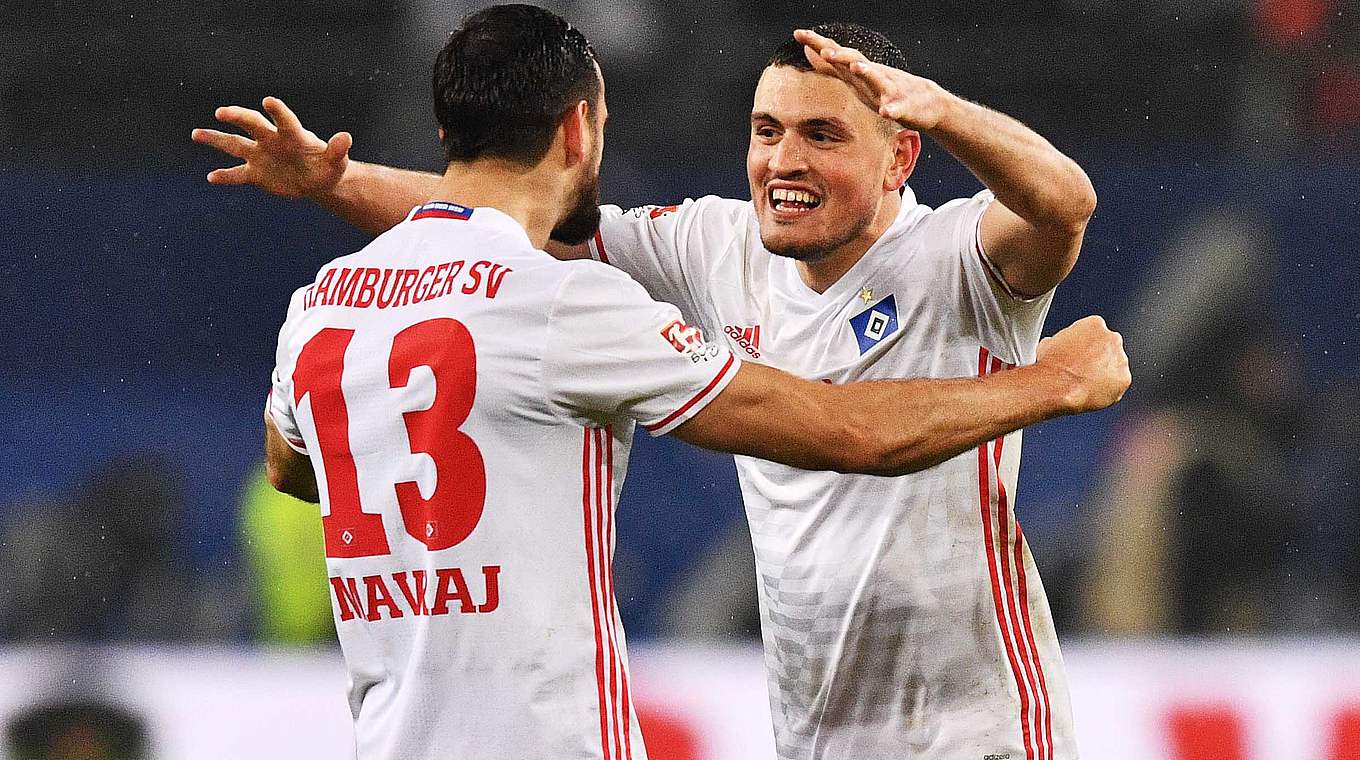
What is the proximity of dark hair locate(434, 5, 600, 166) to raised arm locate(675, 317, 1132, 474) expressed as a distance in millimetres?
511

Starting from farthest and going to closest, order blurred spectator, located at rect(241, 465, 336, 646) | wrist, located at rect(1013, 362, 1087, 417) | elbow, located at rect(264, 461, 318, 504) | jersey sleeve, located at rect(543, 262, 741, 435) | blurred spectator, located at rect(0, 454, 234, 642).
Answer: blurred spectator, located at rect(241, 465, 336, 646) → blurred spectator, located at rect(0, 454, 234, 642) → elbow, located at rect(264, 461, 318, 504) → wrist, located at rect(1013, 362, 1087, 417) → jersey sleeve, located at rect(543, 262, 741, 435)

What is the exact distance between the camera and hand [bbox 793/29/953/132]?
279 centimetres

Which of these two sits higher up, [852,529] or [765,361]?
[765,361]

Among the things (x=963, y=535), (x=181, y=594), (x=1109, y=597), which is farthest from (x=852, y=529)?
(x=181, y=594)

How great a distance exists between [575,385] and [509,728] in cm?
51

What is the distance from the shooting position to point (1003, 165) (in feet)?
9.56

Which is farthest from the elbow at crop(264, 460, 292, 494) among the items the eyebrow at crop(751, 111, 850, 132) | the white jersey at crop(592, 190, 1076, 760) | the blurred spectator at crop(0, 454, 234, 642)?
the blurred spectator at crop(0, 454, 234, 642)

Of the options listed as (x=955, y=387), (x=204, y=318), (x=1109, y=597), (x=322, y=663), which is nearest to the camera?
(x=955, y=387)

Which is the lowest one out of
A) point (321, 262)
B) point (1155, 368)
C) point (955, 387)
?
point (955, 387)

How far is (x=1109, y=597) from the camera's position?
21.4ft

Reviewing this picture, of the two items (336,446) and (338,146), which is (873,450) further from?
(338,146)

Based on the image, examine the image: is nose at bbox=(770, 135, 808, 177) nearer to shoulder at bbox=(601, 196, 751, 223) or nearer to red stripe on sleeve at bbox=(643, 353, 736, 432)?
shoulder at bbox=(601, 196, 751, 223)

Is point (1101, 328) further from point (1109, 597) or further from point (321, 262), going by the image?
point (321, 262)

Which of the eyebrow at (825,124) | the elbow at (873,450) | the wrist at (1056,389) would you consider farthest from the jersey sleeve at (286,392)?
the wrist at (1056,389)
